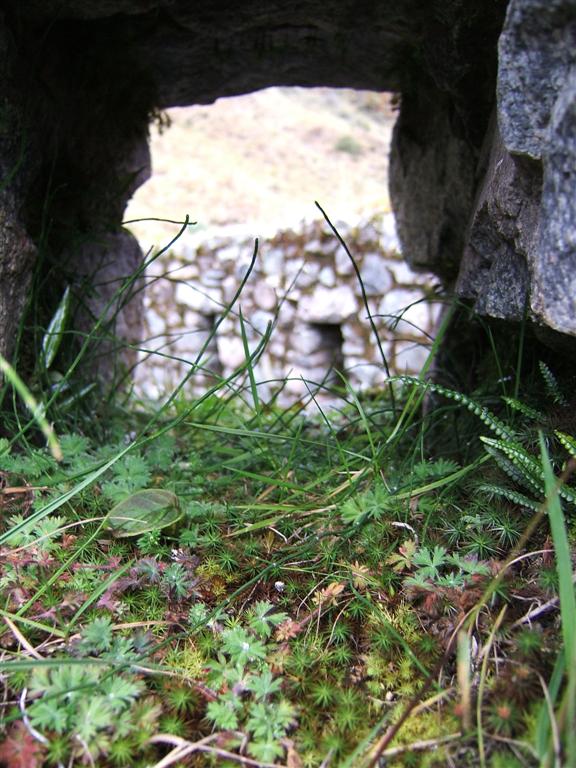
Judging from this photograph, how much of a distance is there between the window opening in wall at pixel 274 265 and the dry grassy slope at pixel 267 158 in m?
0.03

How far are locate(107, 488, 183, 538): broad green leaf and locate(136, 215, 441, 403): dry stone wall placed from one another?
3.51 meters

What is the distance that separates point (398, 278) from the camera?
517 cm

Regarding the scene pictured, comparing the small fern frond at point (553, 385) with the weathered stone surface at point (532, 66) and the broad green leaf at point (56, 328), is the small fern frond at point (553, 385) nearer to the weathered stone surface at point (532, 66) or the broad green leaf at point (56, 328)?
the weathered stone surface at point (532, 66)

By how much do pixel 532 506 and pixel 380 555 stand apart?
0.27 m

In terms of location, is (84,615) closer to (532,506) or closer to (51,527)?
(51,527)

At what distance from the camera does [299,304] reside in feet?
18.7

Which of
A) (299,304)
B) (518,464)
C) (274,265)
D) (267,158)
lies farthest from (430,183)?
(267,158)

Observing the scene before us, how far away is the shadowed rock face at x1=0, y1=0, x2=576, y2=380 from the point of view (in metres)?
0.90

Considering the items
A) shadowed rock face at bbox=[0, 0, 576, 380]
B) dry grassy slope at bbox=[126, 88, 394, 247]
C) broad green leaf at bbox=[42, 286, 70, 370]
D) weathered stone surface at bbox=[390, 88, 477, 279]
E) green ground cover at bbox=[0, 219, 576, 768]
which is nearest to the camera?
green ground cover at bbox=[0, 219, 576, 768]

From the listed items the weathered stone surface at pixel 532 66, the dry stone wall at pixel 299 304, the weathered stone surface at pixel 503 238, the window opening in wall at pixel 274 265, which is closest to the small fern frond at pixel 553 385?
the weathered stone surface at pixel 503 238

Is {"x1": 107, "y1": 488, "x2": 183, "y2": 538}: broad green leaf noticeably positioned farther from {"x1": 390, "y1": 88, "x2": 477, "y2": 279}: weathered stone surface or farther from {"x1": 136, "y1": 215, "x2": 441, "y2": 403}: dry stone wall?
{"x1": 136, "y1": 215, "x2": 441, "y2": 403}: dry stone wall

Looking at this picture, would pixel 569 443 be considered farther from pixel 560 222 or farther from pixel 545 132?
pixel 545 132

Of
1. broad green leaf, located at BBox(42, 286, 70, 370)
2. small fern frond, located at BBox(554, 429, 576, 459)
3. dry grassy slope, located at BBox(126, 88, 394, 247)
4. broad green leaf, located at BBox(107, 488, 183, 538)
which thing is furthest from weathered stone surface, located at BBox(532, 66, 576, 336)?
dry grassy slope, located at BBox(126, 88, 394, 247)

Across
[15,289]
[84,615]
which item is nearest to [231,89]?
[15,289]
